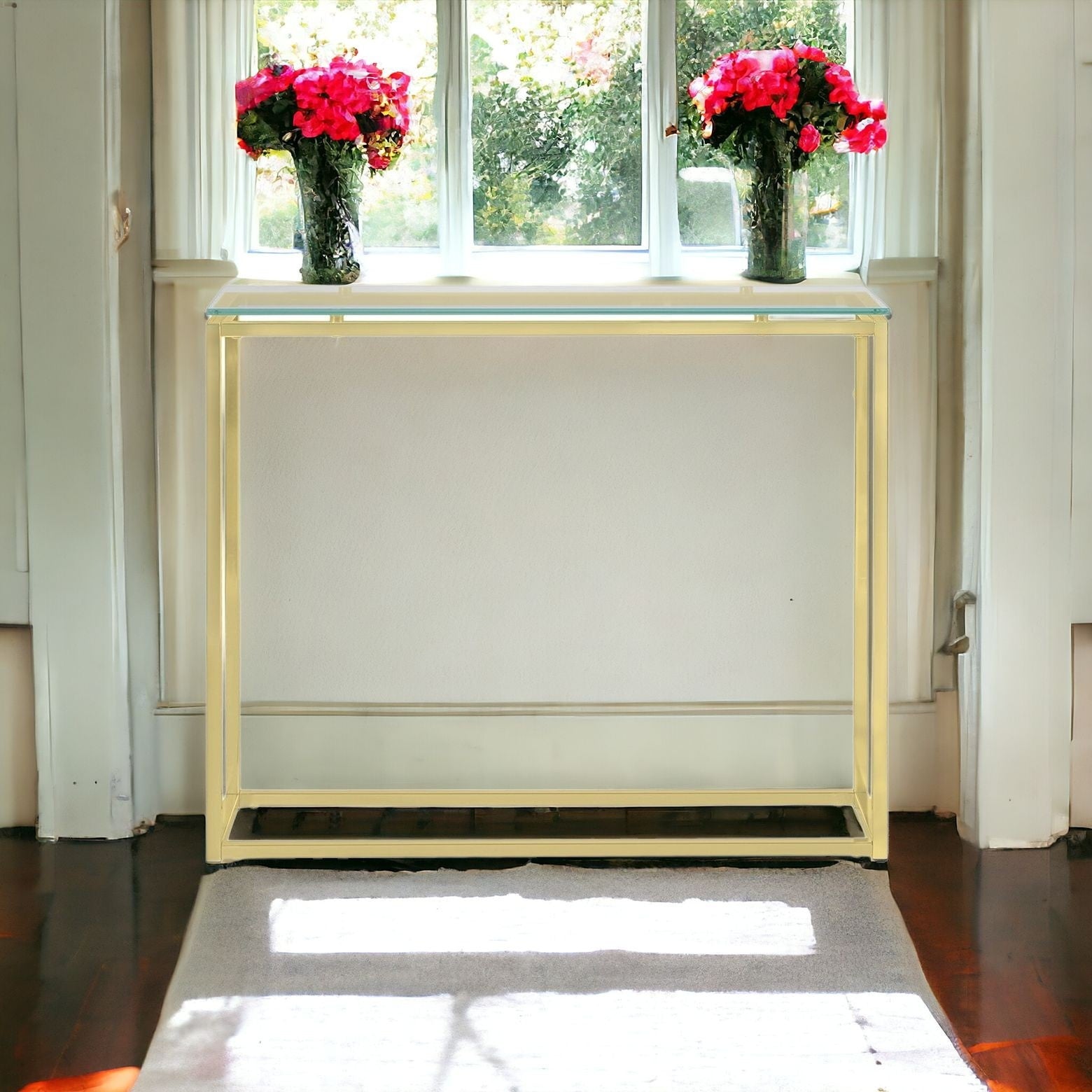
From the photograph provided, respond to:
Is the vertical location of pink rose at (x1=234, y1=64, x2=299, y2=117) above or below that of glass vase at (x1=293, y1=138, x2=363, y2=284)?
above

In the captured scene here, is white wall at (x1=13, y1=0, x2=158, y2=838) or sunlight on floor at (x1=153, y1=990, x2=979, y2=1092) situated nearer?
sunlight on floor at (x1=153, y1=990, x2=979, y2=1092)

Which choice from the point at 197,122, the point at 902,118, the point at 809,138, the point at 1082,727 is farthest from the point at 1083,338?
the point at 197,122

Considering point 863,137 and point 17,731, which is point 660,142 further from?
point 17,731

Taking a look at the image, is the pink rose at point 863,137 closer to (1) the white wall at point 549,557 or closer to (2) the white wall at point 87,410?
(1) the white wall at point 549,557

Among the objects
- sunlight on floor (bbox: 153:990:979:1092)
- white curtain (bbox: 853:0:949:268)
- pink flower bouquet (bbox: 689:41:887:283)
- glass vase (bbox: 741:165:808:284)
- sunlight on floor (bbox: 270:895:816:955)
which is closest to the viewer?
sunlight on floor (bbox: 153:990:979:1092)

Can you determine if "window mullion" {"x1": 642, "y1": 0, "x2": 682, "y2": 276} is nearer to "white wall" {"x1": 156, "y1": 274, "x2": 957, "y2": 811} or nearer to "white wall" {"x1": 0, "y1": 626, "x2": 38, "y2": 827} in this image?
"white wall" {"x1": 156, "y1": 274, "x2": 957, "y2": 811}

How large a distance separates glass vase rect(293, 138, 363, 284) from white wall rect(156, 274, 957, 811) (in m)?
0.22

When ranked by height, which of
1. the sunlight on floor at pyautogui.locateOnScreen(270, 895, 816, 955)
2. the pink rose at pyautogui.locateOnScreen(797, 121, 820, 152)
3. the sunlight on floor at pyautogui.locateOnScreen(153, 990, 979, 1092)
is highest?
the pink rose at pyautogui.locateOnScreen(797, 121, 820, 152)

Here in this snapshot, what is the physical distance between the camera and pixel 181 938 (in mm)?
2195

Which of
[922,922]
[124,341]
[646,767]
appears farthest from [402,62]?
[922,922]

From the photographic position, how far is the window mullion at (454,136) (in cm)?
269

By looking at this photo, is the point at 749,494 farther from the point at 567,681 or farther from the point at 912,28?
the point at 912,28

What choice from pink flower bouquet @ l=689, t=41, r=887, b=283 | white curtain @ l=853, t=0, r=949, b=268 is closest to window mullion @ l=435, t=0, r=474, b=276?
pink flower bouquet @ l=689, t=41, r=887, b=283

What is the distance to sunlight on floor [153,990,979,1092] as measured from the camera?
5.71 ft
